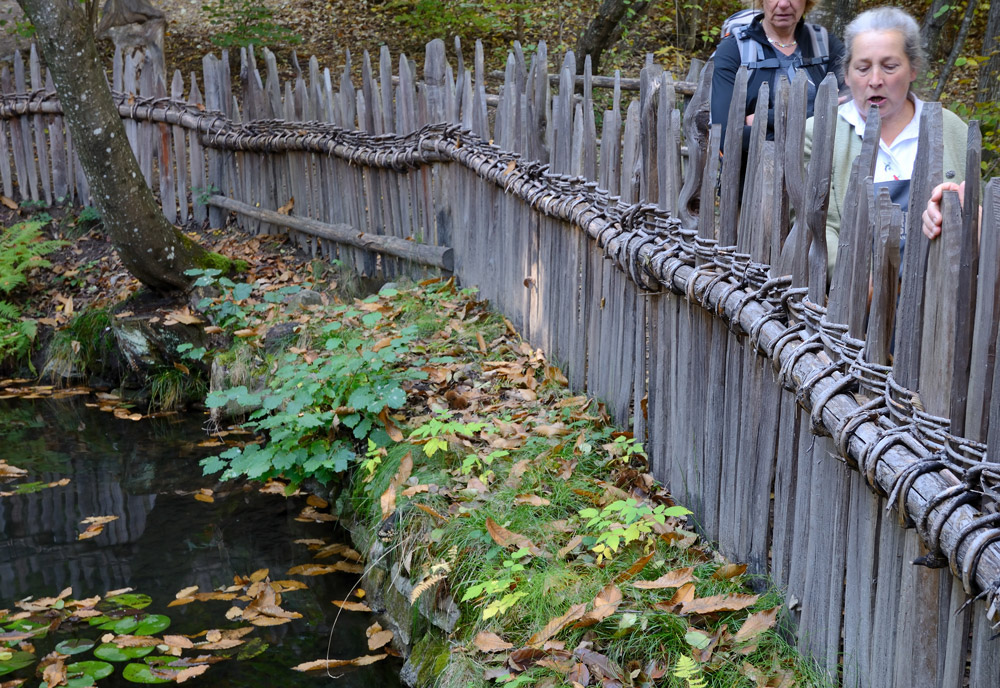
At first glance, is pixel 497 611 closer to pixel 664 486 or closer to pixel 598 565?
pixel 598 565

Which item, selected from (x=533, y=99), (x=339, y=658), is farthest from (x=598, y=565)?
(x=533, y=99)

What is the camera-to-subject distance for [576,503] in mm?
3859

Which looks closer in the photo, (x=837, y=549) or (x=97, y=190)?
(x=837, y=549)

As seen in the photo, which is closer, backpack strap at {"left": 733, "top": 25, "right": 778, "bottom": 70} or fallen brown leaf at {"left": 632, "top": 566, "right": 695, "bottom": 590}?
fallen brown leaf at {"left": 632, "top": 566, "right": 695, "bottom": 590}

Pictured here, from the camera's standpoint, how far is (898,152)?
117 inches

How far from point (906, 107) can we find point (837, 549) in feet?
4.88

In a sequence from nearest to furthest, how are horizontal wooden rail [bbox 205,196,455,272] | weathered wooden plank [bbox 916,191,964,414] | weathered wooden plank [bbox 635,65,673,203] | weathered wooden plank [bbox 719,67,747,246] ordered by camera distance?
weathered wooden plank [bbox 916,191,964,414]
weathered wooden plank [bbox 719,67,747,246]
weathered wooden plank [bbox 635,65,673,203]
horizontal wooden rail [bbox 205,196,455,272]

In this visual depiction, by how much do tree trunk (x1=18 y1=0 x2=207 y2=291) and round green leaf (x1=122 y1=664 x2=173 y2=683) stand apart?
4.18 metres

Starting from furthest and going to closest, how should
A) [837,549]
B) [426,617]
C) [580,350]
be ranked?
[580,350] < [426,617] < [837,549]

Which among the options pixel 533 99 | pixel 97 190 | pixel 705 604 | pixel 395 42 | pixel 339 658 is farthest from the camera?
pixel 395 42

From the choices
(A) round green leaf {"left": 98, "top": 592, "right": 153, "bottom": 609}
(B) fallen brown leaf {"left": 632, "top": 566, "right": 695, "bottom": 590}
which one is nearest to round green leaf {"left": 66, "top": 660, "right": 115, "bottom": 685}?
(A) round green leaf {"left": 98, "top": 592, "right": 153, "bottom": 609}

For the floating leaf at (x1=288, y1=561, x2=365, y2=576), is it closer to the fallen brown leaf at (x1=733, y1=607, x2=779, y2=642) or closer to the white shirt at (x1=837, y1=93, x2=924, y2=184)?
the fallen brown leaf at (x1=733, y1=607, x2=779, y2=642)

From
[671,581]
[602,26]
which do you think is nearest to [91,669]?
[671,581]

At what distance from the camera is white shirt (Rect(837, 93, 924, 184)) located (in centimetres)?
295
